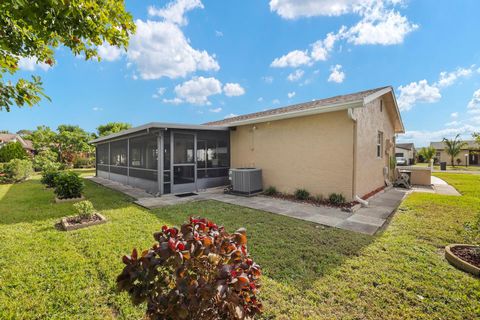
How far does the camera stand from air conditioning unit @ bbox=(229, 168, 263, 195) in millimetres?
8898

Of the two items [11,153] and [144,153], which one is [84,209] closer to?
[144,153]

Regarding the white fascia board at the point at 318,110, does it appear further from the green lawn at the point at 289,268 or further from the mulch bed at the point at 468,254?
the mulch bed at the point at 468,254

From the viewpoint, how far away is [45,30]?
241 cm

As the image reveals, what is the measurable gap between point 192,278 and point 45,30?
3.14 metres

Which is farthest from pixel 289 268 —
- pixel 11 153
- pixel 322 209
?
pixel 11 153

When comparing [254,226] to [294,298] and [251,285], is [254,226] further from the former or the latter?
[251,285]

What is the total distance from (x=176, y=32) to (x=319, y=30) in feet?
23.6

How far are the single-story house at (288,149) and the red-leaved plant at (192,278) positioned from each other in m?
6.34

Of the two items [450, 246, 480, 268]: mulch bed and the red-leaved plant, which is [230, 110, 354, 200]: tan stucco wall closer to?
[450, 246, 480, 268]: mulch bed

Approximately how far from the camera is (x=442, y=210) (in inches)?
249

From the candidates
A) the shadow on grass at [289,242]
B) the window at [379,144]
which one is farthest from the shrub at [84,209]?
the window at [379,144]

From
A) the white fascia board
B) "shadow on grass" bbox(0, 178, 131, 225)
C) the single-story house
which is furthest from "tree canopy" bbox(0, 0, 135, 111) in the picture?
the white fascia board

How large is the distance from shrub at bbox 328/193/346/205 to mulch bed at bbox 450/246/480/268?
10.9 feet

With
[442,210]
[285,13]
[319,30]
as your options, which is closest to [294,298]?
[442,210]
